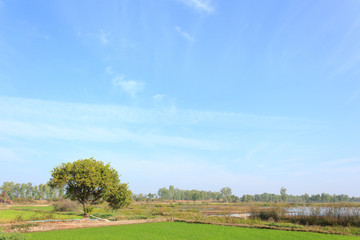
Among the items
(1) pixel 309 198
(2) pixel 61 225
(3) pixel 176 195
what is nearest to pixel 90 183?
(2) pixel 61 225

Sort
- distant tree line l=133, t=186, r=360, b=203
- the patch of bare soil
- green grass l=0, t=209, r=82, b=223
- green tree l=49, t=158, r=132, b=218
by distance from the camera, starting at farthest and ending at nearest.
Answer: distant tree line l=133, t=186, r=360, b=203, green tree l=49, t=158, r=132, b=218, green grass l=0, t=209, r=82, b=223, the patch of bare soil

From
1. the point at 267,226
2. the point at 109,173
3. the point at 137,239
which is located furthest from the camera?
the point at 109,173

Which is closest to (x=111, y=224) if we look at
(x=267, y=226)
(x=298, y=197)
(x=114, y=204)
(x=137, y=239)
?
(x=114, y=204)

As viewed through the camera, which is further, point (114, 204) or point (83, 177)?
point (114, 204)

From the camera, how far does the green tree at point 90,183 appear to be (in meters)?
25.2

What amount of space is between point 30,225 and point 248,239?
680 inches

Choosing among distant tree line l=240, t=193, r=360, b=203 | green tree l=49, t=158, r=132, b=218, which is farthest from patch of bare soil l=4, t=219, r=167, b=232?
distant tree line l=240, t=193, r=360, b=203

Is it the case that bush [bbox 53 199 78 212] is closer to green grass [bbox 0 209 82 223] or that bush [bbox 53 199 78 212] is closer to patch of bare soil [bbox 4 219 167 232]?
green grass [bbox 0 209 82 223]

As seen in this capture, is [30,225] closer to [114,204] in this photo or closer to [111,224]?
[111,224]

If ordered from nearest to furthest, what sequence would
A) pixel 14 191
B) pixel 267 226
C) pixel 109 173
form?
pixel 267 226
pixel 109 173
pixel 14 191

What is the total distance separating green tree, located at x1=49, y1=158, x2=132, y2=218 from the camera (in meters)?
25.2

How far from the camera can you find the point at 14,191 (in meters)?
114

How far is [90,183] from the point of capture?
25250 mm

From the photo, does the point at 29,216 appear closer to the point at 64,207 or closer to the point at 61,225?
the point at 61,225
